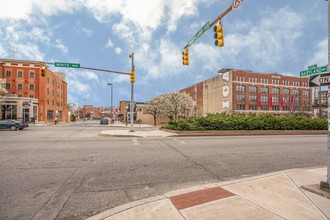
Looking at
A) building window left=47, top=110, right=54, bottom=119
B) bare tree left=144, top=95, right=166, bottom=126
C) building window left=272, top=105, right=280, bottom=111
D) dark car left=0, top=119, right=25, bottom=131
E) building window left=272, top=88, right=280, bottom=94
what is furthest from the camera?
building window left=272, top=88, right=280, bottom=94

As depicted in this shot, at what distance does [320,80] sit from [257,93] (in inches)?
3380

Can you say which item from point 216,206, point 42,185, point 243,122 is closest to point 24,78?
point 243,122

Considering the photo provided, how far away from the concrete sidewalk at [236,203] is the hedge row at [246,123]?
15.5 meters

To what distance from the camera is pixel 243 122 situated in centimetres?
2203

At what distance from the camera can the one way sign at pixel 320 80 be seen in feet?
15.7

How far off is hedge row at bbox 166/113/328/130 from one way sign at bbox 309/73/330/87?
610 inches

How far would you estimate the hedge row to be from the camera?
69.6 feet

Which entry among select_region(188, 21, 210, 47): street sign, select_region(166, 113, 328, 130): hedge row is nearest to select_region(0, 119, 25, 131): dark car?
select_region(166, 113, 328, 130): hedge row

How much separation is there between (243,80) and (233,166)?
80031 millimetres

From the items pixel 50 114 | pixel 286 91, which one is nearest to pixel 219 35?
pixel 50 114

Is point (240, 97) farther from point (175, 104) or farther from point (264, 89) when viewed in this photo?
point (175, 104)

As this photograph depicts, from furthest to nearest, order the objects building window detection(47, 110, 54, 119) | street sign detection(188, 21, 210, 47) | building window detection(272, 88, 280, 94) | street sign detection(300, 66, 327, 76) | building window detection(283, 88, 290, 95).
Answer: building window detection(283, 88, 290, 95)
building window detection(272, 88, 280, 94)
building window detection(47, 110, 54, 119)
street sign detection(188, 21, 210, 47)
street sign detection(300, 66, 327, 76)

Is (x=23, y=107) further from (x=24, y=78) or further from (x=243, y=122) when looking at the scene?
(x=243, y=122)

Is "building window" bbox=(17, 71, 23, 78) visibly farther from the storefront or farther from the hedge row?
the hedge row
